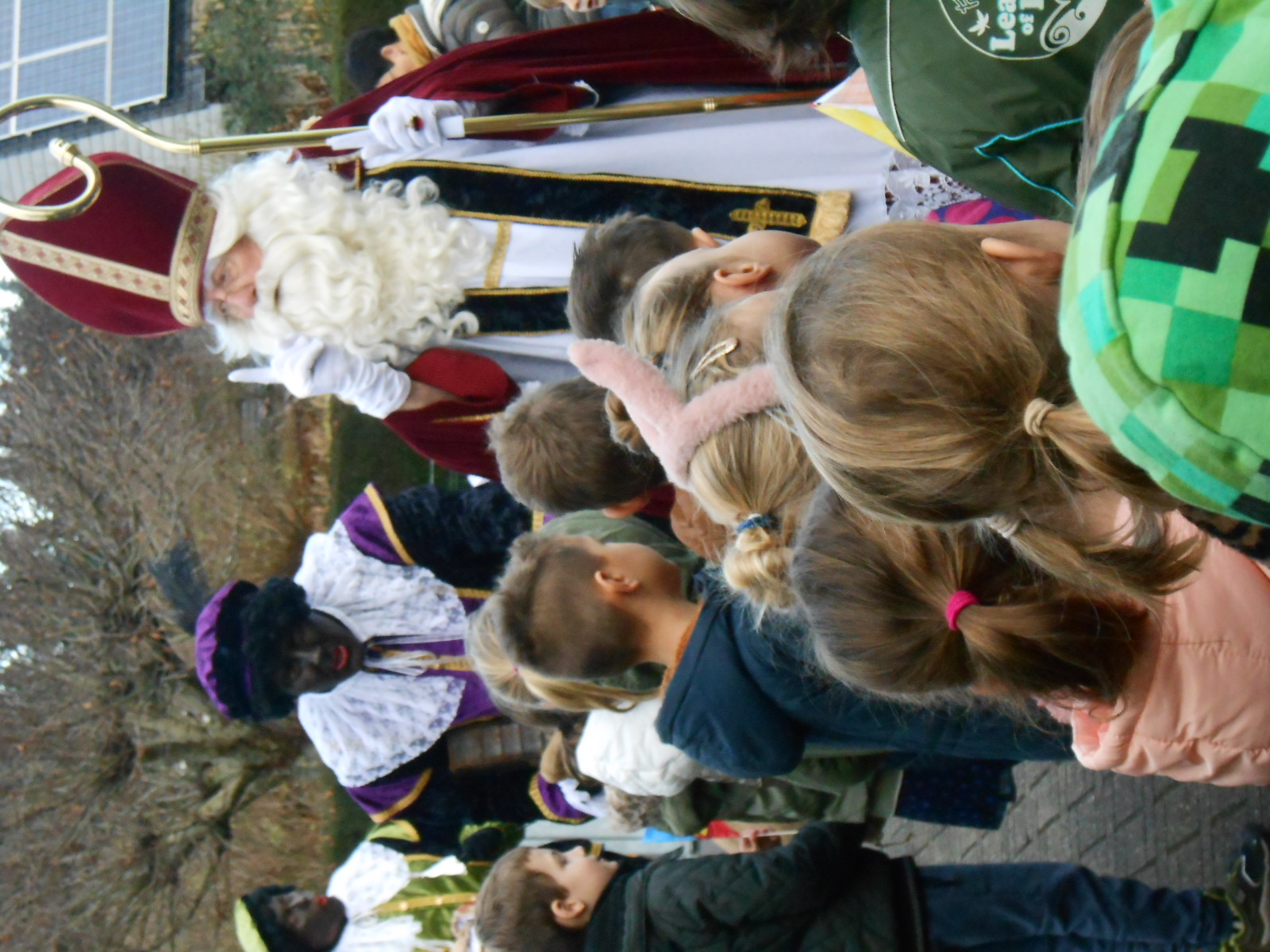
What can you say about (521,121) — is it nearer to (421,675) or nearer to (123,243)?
(123,243)

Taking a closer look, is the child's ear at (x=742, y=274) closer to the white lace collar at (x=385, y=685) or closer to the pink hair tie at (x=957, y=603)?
the pink hair tie at (x=957, y=603)

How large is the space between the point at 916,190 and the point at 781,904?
5.93ft

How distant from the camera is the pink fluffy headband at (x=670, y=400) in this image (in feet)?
5.65

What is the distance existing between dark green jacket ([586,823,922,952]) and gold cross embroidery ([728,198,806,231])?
1571mm

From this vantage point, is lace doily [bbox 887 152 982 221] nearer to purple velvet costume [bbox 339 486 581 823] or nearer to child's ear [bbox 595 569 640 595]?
child's ear [bbox 595 569 640 595]

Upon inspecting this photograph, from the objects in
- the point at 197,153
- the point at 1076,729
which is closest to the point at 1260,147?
the point at 1076,729

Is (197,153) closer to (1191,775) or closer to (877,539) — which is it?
(877,539)

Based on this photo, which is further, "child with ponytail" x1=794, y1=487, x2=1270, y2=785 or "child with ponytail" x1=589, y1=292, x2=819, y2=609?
"child with ponytail" x1=589, y1=292, x2=819, y2=609

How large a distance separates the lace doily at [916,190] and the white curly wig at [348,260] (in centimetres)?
117

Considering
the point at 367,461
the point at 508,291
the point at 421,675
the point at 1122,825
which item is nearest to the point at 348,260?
the point at 508,291

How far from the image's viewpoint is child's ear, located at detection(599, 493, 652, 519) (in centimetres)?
283

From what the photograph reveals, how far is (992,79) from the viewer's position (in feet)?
4.84

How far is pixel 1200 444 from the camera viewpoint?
0.75m

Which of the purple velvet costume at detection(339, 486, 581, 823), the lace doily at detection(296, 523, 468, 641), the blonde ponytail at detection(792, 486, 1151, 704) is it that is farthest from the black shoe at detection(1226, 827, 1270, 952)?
the lace doily at detection(296, 523, 468, 641)
